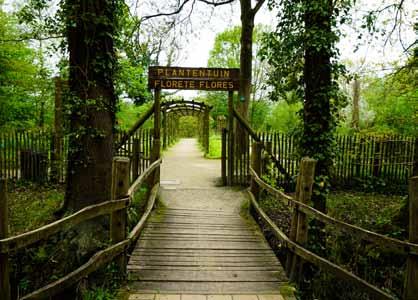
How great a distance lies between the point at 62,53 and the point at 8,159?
6.92m

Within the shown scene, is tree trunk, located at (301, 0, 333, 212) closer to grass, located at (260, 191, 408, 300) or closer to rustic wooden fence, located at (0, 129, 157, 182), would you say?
grass, located at (260, 191, 408, 300)

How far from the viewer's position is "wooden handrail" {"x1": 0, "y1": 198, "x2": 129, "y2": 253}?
2480mm

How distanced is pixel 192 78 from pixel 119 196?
4.75m

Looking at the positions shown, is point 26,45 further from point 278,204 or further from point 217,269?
point 217,269

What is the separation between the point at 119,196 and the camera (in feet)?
12.7

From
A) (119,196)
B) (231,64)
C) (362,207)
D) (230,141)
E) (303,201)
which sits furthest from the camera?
(231,64)

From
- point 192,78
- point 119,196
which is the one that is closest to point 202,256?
point 119,196

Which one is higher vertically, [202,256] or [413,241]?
[413,241]

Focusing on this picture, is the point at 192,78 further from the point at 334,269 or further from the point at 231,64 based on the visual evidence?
the point at 231,64

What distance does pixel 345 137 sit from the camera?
10664 millimetres

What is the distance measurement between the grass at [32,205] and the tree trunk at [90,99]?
1.25 metres

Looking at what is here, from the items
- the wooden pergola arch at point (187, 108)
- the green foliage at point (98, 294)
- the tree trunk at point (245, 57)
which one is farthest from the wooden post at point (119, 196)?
the wooden pergola arch at point (187, 108)

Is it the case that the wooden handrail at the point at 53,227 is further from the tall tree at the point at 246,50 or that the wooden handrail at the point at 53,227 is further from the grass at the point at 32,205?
the tall tree at the point at 246,50

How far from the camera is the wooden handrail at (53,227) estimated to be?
2480 millimetres
